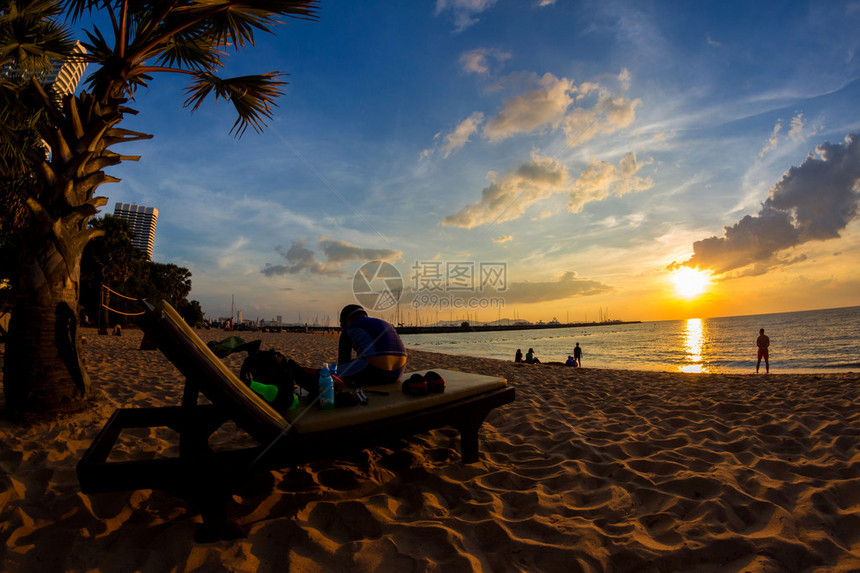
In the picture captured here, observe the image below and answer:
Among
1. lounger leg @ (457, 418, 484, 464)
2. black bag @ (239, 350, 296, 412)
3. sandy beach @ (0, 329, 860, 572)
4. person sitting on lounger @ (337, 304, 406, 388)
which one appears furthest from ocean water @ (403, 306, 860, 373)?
black bag @ (239, 350, 296, 412)

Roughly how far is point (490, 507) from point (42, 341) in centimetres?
495

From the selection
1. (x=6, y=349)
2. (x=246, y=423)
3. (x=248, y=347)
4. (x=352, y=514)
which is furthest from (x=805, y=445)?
(x=6, y=349)

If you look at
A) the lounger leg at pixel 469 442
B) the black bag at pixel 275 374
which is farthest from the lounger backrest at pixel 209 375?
the lounger leg at pixel 469 442

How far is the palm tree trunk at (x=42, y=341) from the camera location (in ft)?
12.9

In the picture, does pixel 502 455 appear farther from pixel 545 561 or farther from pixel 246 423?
pixel 246 423

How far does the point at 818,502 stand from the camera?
97.0 inches

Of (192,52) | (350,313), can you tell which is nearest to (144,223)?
(192,52)

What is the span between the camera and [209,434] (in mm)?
2332

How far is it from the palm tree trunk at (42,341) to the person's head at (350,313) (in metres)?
3.14

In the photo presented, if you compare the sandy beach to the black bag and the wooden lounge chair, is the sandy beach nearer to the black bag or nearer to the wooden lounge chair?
the wooden lounge chair

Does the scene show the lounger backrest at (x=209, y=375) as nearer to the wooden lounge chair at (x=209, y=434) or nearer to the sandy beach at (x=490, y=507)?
the wooden lounge chair at (x=209, y=434)

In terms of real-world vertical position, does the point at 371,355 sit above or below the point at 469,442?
above

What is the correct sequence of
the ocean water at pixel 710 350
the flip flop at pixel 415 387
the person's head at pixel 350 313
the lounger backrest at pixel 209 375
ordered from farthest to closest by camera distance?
the ocean water at pixel 710 350 → the person's head at pixel 350 313 → the flip flop at pixel 415 387 → the lounger backrest at pixel 209 375

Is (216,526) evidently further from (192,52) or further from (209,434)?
(192,52)
